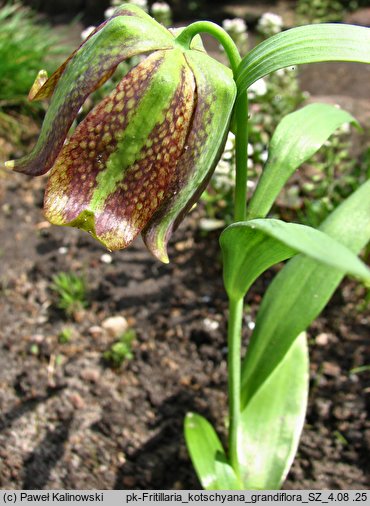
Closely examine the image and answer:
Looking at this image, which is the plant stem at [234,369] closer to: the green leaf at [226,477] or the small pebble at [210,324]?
the green leaf at [226,477]

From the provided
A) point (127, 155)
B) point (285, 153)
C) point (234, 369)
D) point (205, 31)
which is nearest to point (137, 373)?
point (234, 369)

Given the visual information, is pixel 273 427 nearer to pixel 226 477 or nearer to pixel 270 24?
pixel 226 477

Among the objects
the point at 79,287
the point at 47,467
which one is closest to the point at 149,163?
the point at 47,467

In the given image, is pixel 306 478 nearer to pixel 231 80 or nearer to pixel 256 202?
pixel 256 202

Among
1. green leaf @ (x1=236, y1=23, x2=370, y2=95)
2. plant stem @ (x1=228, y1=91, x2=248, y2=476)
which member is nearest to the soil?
plant stem @ (x1=228, y1=91, x2=248, y2=476)

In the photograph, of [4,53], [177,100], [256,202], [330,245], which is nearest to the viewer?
[330,245]

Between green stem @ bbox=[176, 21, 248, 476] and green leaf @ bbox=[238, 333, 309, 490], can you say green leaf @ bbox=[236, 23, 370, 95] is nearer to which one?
green stem @ bbox=[176, 21, 248, 476]

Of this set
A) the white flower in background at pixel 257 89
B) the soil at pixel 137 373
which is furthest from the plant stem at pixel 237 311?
the white flower in background at pixel 257 89
